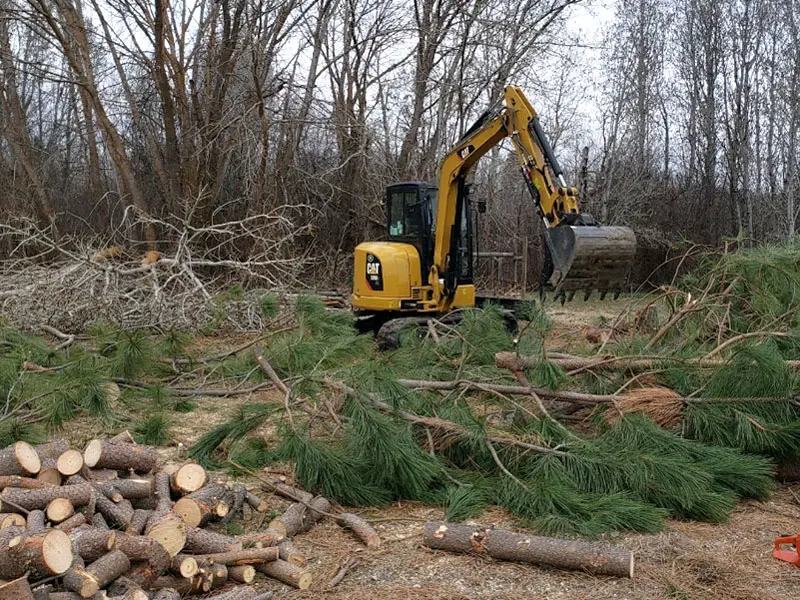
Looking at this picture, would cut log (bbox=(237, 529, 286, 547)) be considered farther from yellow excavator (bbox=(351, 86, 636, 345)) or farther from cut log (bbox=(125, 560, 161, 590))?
yellow excavator (bbox=(351, 86, 636, 345))

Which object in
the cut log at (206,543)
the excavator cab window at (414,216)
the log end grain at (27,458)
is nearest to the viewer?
the cut log at (206,543)

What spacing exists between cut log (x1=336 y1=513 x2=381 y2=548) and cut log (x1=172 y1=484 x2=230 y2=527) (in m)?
0.60

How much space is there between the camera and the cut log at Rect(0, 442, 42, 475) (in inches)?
152

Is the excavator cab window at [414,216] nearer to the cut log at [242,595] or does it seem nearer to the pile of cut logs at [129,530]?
the pile of cut logs at [129,530]

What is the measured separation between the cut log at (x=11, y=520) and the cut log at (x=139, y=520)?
1.48ft

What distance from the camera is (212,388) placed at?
23.5ft

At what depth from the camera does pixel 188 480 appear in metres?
4.11

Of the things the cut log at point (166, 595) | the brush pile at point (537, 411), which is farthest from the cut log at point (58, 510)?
the brush pile at point (537, 411)

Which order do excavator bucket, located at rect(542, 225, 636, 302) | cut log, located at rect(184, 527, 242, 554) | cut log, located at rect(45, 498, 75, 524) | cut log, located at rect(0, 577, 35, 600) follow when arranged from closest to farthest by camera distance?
cut log, located at rect(0, 577, 35, 600), cut log, located at rect(45, 498, 75, 524), cut log, located at rect(184, 527, 242, 554), excavator bucket, located at rect(542, 225, 636, 302)

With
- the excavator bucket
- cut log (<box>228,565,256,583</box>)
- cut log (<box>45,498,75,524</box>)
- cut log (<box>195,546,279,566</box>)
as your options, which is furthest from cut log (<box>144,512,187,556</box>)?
the excavator bucket

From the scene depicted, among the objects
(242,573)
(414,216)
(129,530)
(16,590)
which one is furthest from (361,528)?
(414,216)

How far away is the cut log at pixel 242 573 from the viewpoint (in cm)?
357

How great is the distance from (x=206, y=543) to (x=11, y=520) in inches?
31.7

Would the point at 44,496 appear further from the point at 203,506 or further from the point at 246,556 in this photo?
the point at 246,556
